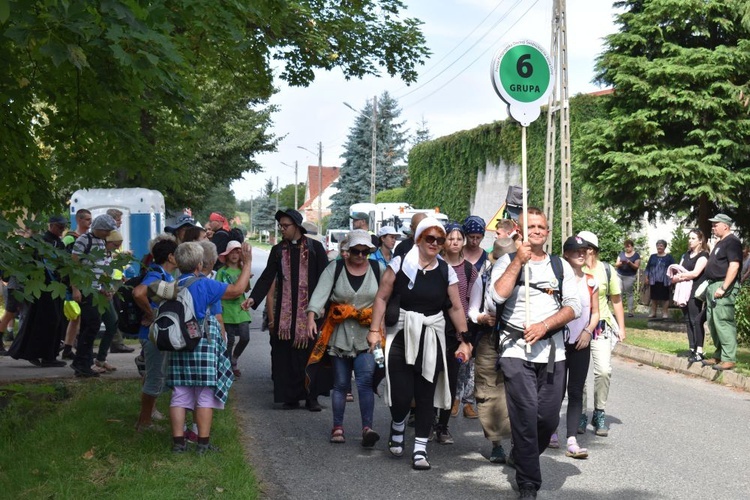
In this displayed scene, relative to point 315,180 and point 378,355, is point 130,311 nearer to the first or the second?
point 378,355

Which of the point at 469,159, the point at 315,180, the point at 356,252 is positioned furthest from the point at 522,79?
the point at 315,180

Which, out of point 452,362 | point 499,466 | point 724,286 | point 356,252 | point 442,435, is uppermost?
point 356,252

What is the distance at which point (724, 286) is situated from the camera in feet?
39.0

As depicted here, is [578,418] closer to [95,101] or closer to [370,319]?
[370,319]

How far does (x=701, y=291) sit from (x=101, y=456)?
28.1ft

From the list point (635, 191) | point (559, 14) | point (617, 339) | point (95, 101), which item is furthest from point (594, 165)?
point (95, 101)

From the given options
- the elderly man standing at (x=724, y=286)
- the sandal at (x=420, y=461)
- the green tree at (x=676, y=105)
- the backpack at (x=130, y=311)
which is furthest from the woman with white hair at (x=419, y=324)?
the green tree at (x=676, y=105)

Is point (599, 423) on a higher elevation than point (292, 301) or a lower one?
lower

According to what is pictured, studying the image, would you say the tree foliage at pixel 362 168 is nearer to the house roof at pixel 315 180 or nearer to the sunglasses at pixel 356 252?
the house roof at pixel 315 180

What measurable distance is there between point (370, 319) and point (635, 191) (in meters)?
13.3

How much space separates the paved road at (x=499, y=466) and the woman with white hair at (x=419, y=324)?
1.56ft

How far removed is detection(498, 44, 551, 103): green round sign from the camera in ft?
21.9

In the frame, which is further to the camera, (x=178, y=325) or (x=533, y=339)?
(x=178, y=325)

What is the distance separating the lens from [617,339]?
8.35 m
